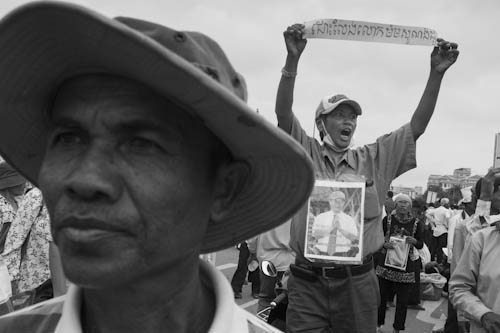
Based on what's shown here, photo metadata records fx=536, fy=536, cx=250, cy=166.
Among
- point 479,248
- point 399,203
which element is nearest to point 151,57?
point 479,248

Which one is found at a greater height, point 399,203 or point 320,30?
point 320,30

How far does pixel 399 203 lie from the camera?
7.62 m

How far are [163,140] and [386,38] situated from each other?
235 centimetres

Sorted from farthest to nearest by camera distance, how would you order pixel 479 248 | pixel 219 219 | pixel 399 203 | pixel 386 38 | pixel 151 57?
pixel 399 203 < pixel 479 248 < pixel 386 38 < pixel 219 219 < pixel 151 57

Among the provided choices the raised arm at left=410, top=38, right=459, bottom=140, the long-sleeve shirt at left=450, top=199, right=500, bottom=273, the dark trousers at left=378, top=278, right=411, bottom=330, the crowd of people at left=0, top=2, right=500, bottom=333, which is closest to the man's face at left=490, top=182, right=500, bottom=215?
the long-sleeve shirt at left=450, top=199, right=500, bottom=273

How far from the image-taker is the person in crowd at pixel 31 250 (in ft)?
13.2

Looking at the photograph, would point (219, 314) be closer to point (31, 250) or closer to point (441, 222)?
point (31, 250)

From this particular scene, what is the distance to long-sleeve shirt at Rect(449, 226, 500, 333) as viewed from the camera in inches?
133

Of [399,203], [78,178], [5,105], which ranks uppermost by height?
[5,105]

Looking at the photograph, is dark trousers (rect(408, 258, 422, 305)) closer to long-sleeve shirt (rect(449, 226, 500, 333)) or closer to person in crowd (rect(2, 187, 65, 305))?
long-sleeve shirt (rect(449, 226, 500, 333))

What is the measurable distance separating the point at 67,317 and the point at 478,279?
3.02 metres

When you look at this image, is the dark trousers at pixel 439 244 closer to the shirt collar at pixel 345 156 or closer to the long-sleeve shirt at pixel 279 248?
the long-sleeve shirt at pixel 279 248

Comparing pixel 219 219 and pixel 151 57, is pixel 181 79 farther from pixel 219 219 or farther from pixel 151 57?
pixel 219 219

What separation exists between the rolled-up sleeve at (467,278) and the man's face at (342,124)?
1.10 metres
